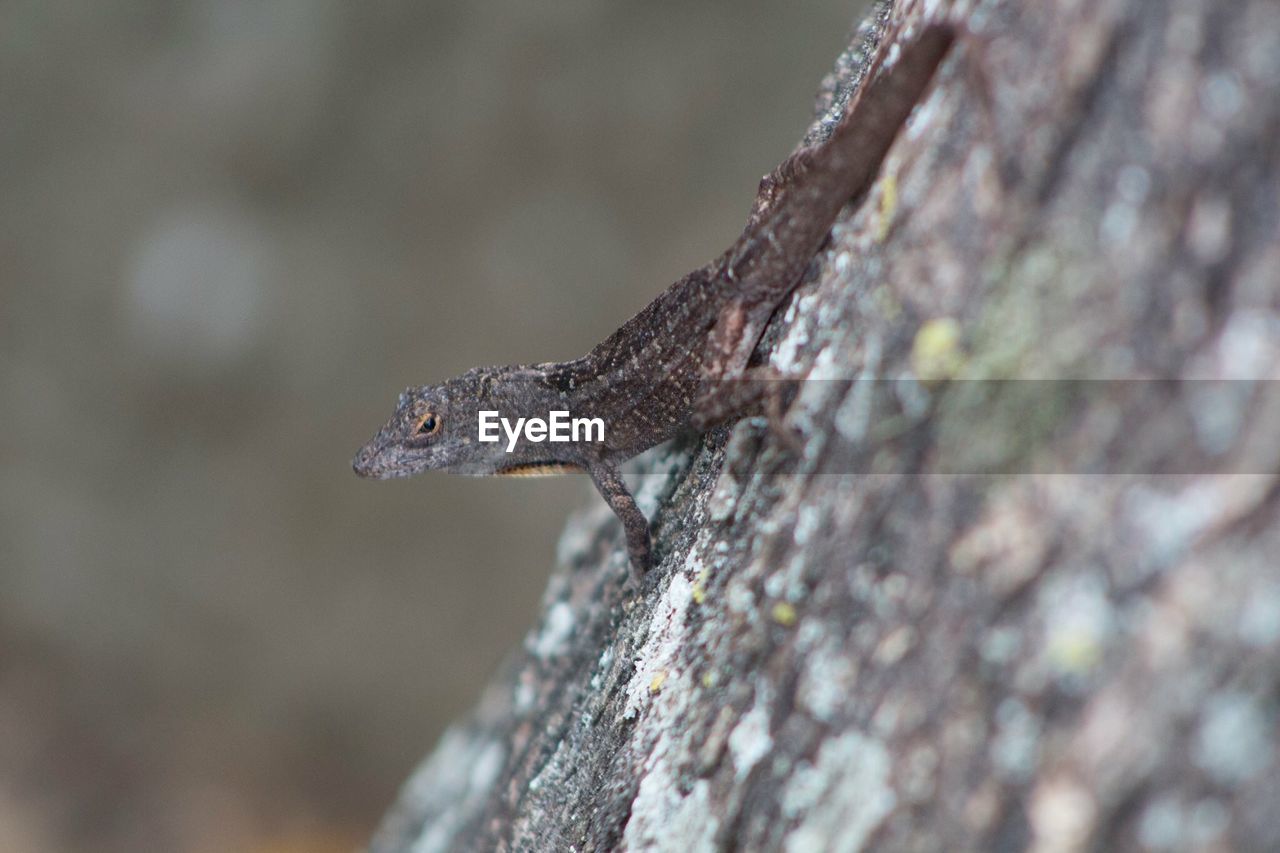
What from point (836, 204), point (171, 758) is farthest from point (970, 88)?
point (171, 758)

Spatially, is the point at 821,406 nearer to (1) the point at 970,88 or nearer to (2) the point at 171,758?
(1) the point at 970,88

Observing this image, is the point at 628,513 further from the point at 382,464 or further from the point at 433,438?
the point at 382,464

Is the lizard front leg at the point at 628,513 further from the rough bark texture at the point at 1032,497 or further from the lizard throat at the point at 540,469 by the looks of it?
the rough bark texture at the point at 1032,497

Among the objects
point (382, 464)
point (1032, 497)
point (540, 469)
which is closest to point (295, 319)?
point (382, 464)

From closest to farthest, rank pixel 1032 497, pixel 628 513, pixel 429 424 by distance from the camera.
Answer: pixel 1032 497
pixel 628 513
pixel 429 424

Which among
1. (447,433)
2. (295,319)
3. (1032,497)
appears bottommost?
(1032,497)

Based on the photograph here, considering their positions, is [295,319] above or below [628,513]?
above

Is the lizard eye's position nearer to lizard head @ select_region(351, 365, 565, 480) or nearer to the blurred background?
lizard head @ select_region(351, 365, 565, 480)
